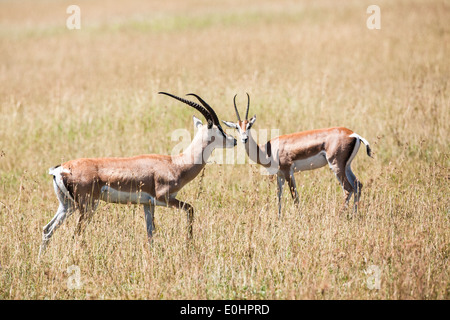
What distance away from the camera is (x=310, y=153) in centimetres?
795

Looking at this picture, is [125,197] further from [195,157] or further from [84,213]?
[195,157]

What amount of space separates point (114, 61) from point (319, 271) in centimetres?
1266

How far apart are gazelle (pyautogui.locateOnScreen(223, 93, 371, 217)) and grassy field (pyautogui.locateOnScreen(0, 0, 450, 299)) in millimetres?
240

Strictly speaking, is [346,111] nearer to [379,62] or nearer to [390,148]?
[390,148]

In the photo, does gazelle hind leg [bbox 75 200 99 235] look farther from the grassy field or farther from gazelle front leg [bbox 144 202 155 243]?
gazelle front leg [bbox 144 202 155 243]

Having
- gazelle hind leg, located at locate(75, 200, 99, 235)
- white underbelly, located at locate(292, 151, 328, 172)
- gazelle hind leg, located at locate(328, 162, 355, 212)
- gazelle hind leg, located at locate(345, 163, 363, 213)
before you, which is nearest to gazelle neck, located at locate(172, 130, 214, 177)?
gazelle hind leg, located at locate(75, 200, 99, 235)

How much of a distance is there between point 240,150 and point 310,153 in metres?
1.99

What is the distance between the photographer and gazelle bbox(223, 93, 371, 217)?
777 centimetres

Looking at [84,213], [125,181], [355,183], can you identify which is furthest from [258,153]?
[84,213]

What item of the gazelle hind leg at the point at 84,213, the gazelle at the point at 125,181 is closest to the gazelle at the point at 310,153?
the gazelle at the point at 125,181

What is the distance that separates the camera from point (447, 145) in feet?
31.3

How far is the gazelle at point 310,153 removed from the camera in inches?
306

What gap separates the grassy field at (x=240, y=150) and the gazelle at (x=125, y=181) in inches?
6.9
